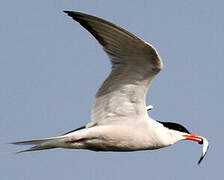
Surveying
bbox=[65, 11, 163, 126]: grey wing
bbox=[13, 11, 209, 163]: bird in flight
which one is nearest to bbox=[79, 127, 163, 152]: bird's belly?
bbox=[13, 11, 209, 163]: bird in flight

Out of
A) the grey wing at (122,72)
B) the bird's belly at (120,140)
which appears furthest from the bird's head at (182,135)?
the grey wing at (122,72)

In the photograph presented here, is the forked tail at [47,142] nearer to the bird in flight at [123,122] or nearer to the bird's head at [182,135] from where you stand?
the bird in flight at [123,122]

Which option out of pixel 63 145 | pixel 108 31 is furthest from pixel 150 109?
pixel 108 31

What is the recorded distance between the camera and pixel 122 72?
21.7 feet

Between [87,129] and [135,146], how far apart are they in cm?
69

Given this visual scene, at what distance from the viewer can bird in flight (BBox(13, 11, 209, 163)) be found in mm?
6543

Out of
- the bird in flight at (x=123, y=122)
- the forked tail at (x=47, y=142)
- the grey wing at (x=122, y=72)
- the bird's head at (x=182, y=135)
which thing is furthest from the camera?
the bird's head at (x=182, y=135)

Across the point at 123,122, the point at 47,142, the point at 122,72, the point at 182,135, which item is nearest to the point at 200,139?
the point at 182,135

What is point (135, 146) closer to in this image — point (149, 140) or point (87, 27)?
point (149, 140)

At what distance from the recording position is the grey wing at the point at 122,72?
5.91 metres

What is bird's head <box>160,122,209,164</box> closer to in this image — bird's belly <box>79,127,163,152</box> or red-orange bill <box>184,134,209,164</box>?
red-orange bill <box>184,134,209,164</box>

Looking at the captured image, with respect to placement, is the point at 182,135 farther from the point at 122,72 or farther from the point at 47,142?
the point at 47,142

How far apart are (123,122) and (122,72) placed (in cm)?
79

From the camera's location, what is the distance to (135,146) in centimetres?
692
